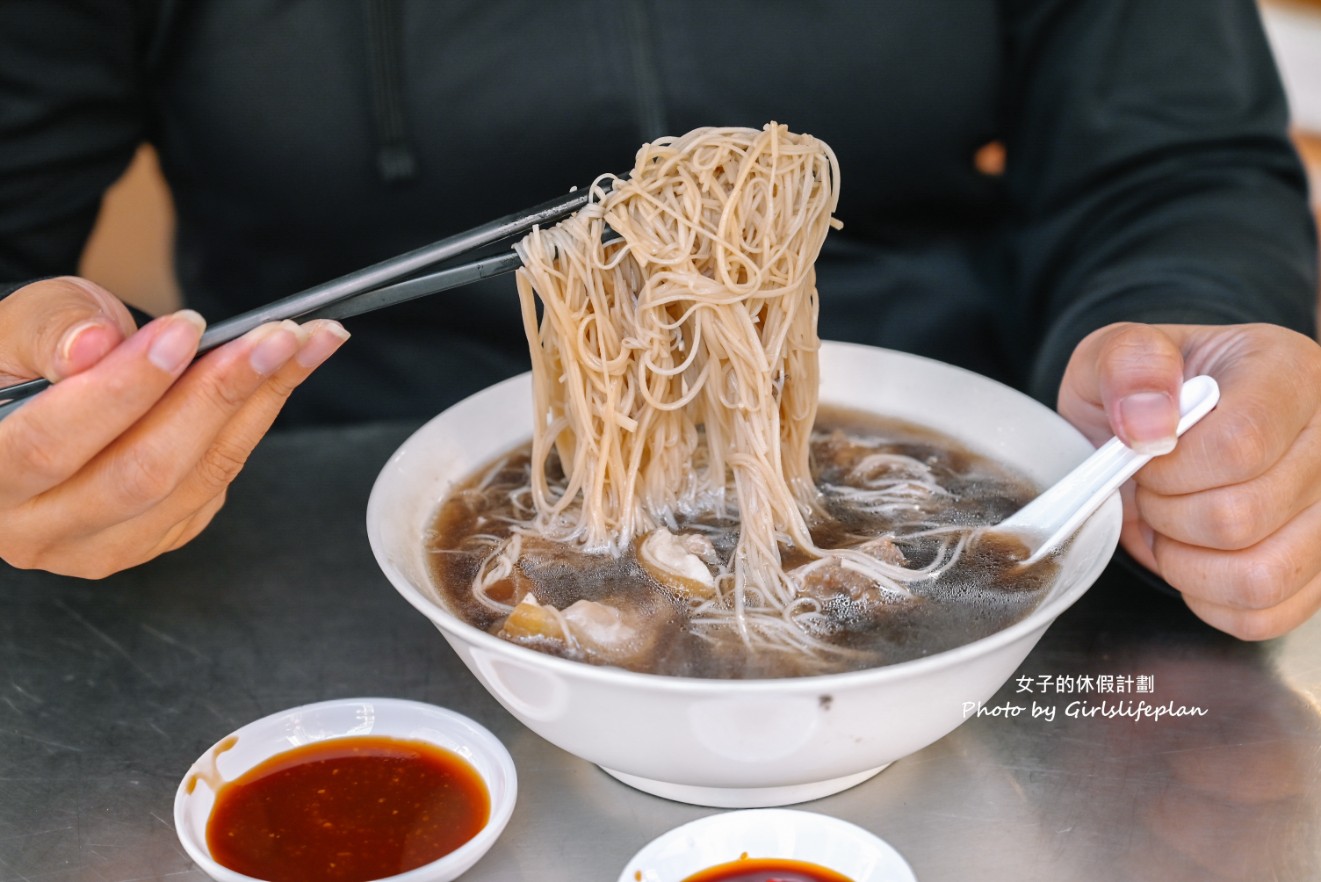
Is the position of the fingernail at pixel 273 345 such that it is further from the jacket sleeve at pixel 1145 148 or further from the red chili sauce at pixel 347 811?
the jacket sleeve at pixel 1145 148

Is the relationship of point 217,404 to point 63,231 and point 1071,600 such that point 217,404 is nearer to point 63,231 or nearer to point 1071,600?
point 1071,600

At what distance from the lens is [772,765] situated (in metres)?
1.29

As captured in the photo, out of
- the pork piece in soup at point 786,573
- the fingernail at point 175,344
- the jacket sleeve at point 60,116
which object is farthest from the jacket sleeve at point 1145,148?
the jacket sleeve at point 60,116

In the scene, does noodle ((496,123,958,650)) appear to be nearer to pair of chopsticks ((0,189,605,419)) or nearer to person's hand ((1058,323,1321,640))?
pair of chopsticks ((0,189,605,419))

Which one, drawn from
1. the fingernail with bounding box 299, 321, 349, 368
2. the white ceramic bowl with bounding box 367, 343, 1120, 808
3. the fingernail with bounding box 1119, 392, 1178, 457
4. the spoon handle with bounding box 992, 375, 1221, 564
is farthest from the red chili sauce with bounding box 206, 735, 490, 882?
the fingernail with bounding box 1119, 392, 1178, 457

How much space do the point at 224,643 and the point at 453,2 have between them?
1.51 metres

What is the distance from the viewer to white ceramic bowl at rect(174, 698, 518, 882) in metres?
1.33

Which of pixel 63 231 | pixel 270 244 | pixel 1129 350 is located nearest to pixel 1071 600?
pixel 1129 350

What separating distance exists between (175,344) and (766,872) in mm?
967

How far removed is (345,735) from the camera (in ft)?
5.09

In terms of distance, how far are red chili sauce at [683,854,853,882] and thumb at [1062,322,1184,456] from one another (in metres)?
0.76

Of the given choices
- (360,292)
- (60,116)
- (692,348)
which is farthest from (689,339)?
(60,116)

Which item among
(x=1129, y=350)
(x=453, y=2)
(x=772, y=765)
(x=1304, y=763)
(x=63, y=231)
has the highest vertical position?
(x=453, y=2)

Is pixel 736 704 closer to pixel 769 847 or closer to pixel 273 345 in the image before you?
pixel 769 847
